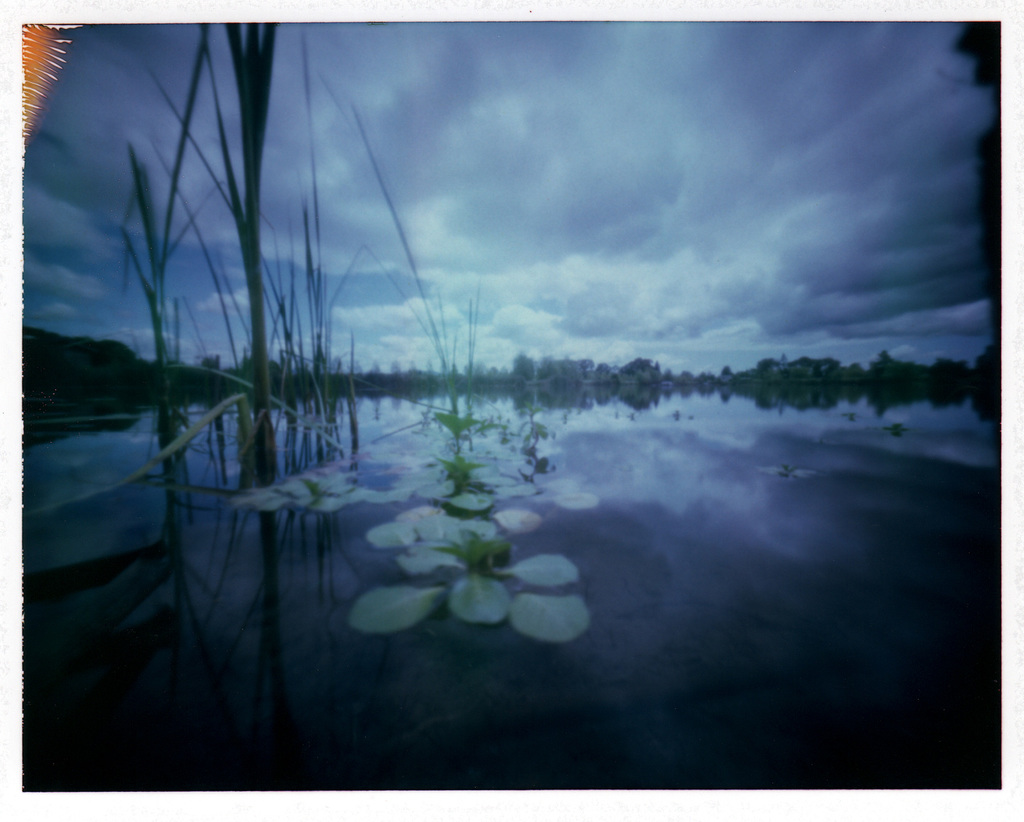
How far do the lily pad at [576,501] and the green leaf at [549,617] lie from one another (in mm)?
303

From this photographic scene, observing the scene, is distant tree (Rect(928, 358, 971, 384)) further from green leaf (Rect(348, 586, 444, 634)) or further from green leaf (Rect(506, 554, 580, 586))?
green leaf (Rect(348, 586, 444, 634))

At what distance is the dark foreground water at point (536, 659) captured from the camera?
1.07 ft

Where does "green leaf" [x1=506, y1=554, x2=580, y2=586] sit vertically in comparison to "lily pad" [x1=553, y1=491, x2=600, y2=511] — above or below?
below

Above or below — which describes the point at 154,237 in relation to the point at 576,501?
above

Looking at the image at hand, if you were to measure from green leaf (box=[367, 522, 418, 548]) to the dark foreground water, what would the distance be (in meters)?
0.03

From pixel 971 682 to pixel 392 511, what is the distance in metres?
0.88

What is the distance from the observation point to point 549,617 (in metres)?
0.42

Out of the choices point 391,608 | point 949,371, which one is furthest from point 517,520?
point 949,371

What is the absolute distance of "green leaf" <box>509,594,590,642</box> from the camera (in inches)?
15.8

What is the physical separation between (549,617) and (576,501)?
1.21 feet

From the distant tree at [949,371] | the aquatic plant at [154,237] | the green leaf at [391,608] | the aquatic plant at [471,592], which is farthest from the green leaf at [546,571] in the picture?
the distant tree at [949,371]

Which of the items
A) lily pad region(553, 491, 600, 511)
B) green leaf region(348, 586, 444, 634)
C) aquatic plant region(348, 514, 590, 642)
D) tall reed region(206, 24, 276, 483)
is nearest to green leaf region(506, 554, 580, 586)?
aquatic plant region(348, 514, 590, 642)

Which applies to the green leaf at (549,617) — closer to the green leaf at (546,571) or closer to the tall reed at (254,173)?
the green leaf at (546,571)

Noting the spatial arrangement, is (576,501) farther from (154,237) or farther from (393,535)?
(154,237)
